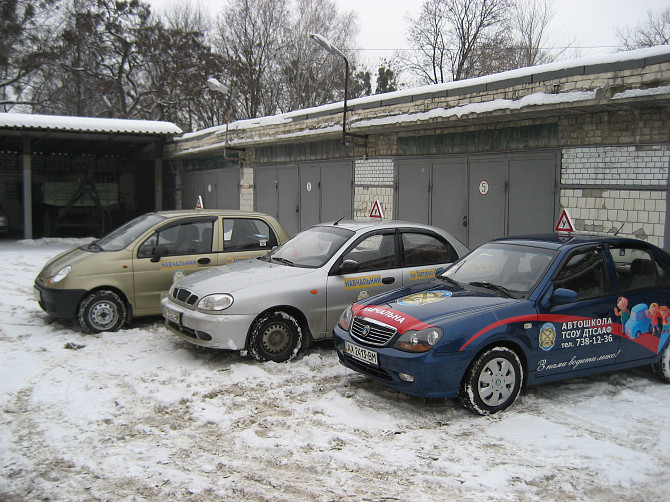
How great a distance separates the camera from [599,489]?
3.75 metres

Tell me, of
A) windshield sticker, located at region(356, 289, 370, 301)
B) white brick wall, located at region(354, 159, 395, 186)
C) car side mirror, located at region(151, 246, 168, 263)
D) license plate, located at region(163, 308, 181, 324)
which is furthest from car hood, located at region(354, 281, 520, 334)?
white brick wall, located at region(354, 159, 395, 186)

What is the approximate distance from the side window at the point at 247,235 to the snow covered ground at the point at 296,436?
2177 mm

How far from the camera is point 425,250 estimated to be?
7188 millimetres

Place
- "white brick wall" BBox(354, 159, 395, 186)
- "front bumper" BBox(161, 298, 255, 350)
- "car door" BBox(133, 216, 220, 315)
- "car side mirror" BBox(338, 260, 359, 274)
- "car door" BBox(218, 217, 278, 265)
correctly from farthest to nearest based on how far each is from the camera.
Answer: "white brick wall" BBox(354, 159, 395, 186) < "car door" BBox(218, 217, 278, 265) < "car door" BBox(133, 216, 220, 315) < "car side mirror" BBox(338, 260, 359, 274) < "front bumper" BBox(161, 298, 255, 350)

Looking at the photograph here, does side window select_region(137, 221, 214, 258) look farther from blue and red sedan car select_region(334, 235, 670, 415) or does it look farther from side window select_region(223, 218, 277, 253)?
blue and red sedan car select_region(334, 235, 670, 415)

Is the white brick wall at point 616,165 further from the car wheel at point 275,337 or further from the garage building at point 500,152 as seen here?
the car wheel at point 275,337

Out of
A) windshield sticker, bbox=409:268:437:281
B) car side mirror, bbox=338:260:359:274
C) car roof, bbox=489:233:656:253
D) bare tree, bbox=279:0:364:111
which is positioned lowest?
windshield sticker, bbox=409:268:437:281

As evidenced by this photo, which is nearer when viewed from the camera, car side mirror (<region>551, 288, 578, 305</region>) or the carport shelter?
car side mirror (<region>551, 288, 578, 305</region>)

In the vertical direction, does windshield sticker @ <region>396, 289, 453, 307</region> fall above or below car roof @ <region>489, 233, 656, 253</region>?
below

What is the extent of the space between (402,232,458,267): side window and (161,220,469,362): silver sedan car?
0.04ft

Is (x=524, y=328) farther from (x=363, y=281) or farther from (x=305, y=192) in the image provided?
(x=305, y=192)

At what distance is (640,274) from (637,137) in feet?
11.1

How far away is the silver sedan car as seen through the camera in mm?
6043

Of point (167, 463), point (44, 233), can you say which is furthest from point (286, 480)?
point (44, 233)
